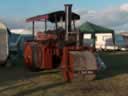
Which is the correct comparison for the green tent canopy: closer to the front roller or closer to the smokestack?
the smokestack

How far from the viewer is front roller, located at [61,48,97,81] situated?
14.8 m

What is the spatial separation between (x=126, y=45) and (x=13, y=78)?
29577 mm

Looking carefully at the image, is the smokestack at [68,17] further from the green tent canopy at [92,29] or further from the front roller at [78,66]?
the green tent canopy at [92,29]

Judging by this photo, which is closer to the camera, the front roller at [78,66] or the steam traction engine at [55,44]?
the front roller at [78,66]

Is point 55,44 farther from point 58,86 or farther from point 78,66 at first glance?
point 58,86

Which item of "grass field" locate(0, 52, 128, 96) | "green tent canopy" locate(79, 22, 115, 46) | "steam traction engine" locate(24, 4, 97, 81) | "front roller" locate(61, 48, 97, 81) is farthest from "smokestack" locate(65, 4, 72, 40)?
"green tent canopy" locate(79, 22, 115, 46)

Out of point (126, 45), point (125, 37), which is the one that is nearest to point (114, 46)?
point (126, 45)

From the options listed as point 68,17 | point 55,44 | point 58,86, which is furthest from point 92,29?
point 58,86

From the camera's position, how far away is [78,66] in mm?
14953

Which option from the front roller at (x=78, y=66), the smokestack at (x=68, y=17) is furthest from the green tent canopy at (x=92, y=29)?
the front roller at (x=78, y=66)

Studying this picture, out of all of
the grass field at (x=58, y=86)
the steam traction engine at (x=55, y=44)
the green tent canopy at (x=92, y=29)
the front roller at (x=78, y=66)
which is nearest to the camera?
the grass field at (x=58, y=86)

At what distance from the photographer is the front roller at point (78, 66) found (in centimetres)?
1484

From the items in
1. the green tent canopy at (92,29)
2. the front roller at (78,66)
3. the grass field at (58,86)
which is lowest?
the grass field at (58,86)

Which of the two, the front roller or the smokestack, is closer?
the front roller
